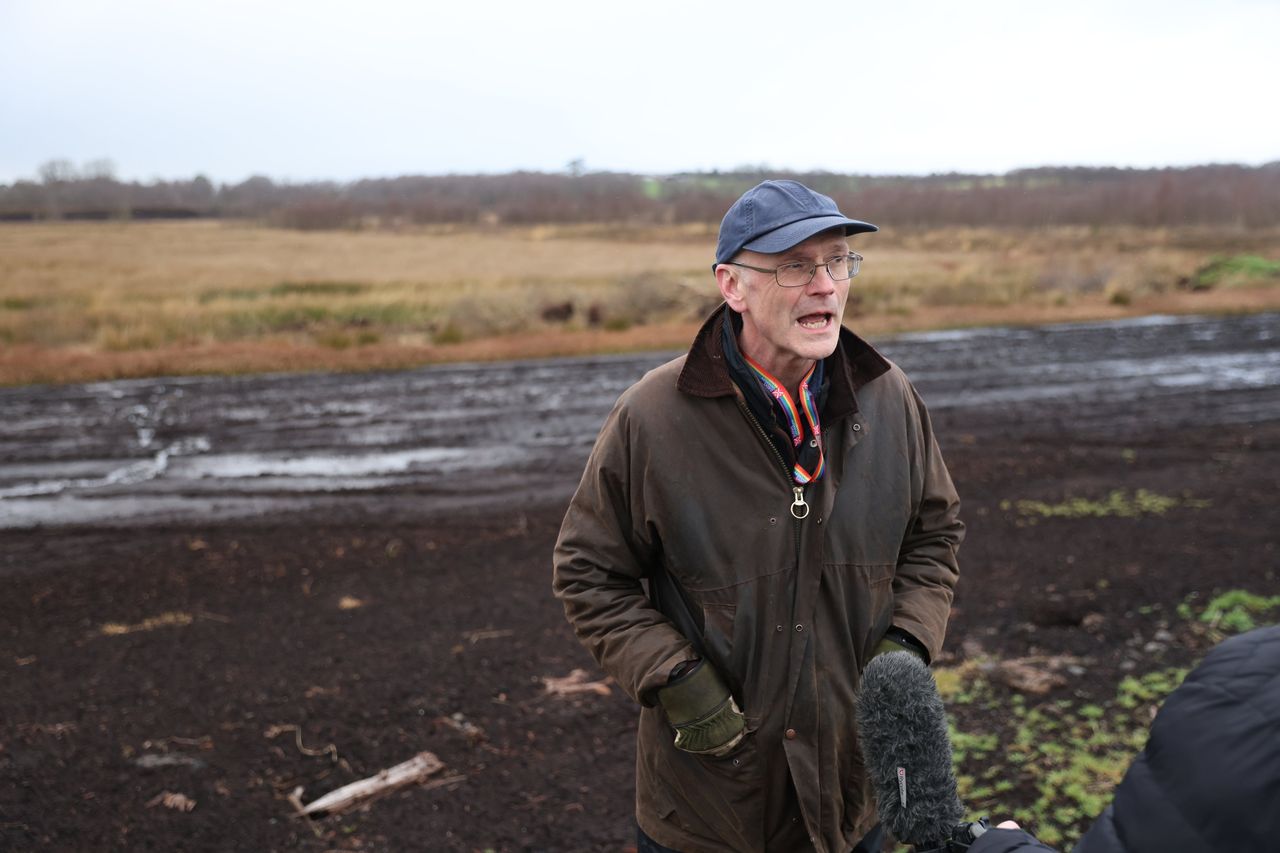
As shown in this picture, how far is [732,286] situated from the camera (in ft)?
8.15

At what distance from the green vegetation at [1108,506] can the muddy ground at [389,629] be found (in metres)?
0.13

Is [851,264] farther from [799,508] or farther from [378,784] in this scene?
[378,784]

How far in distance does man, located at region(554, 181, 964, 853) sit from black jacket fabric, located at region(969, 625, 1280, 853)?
99 cm

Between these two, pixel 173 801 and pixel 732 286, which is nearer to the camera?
pixel 732 286

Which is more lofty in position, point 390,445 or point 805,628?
point 805,628

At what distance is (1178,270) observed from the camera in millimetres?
34062

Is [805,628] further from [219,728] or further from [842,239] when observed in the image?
[219,728]

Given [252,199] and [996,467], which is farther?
[252,199]

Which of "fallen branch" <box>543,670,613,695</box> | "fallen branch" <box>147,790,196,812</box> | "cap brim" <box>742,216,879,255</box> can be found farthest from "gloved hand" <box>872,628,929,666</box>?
"fallen branch" <box>147,790,196,812</box>

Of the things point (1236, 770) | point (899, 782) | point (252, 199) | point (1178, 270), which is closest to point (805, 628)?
point (899, 782)

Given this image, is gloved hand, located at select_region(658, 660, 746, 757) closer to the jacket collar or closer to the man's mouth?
the jacket collar

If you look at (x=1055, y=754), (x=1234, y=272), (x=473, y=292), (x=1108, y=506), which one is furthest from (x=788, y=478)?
(x=1234, y=272)

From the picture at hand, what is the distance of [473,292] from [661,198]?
35351mm

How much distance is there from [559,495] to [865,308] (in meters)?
18.0
